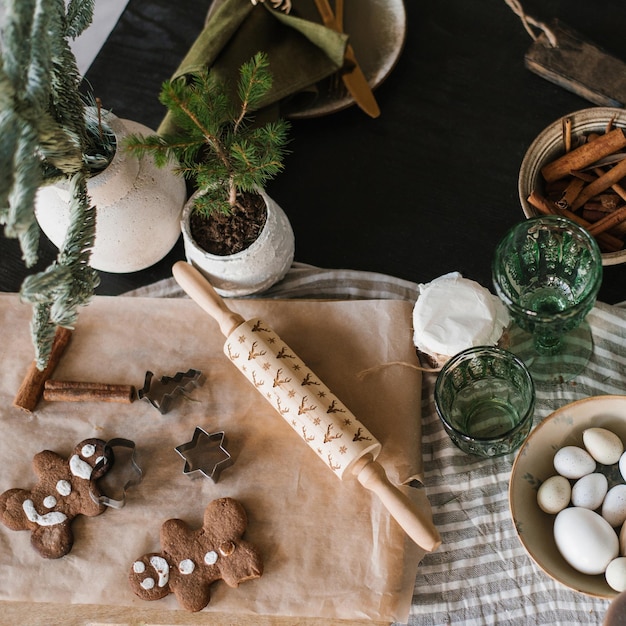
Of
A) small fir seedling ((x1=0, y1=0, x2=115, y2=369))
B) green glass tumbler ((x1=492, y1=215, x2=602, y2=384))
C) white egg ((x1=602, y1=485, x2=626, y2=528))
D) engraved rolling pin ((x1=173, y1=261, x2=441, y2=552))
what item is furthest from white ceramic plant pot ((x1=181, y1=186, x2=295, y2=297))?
white egg ((x1=602, y1=485, x2=626, y2=528))

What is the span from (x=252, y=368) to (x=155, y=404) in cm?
14

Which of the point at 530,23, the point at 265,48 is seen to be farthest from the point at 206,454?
the point at 530,23

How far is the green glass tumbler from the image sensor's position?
0.80 metres

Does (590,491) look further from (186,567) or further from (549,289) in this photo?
(186,567)

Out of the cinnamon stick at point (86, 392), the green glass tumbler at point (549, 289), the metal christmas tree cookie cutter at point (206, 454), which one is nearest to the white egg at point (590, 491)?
the green glass tumbler at point (549, 289)

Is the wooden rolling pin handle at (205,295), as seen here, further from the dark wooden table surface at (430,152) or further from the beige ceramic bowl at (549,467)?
the beige ceramic bowl at (549,467)

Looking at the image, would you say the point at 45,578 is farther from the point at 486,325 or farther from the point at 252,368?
the point at 486,325

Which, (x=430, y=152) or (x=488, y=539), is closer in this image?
(x=488, y=539)

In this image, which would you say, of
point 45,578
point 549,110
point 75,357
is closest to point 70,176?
point 75,357

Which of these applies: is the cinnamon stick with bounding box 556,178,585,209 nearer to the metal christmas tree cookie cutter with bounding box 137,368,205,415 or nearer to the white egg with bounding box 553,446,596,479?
the white egg with bounding box 553,446,596,479

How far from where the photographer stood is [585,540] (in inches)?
30.1

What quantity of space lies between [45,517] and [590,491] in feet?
Result: 2.03

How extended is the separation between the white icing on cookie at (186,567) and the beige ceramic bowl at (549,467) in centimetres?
36

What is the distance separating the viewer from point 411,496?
0.88 meters
